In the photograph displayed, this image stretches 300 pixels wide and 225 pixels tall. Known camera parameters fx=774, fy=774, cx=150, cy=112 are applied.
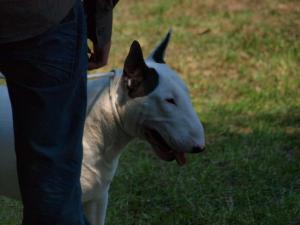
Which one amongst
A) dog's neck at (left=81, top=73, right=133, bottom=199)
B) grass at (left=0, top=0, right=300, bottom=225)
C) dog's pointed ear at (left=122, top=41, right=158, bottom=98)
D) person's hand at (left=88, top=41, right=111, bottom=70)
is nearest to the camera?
person's hand at (left=88, top=41, right=111, bottom=70)

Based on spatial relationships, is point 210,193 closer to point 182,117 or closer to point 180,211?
point 180,211

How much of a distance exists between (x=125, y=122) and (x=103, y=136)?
130 millimetres

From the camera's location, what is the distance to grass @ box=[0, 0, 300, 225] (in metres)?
4.37

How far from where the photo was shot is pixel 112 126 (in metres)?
3.48

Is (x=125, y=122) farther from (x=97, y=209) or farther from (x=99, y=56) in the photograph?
(x=99, y=56)

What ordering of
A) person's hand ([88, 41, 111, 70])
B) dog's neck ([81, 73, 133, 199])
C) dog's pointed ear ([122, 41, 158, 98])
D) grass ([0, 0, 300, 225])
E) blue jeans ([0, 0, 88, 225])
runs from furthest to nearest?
grass ([0, 0, 300, 225]), dog's neck ([81, 73, 133, 199]), dog's pointed ear ([122, 41, 158, 98]), person's hand ([88, 41, 111, 70]), blue jeans ([0, 0, 88, 225])

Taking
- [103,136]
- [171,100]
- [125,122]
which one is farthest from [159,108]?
[103,136]

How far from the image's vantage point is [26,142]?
232 cm

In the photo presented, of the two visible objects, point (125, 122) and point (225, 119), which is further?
point (225, 119)

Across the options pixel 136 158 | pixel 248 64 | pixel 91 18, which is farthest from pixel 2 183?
pixel 248 64

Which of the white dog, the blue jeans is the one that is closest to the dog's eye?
the white dog

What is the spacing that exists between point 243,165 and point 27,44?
9.89 ft

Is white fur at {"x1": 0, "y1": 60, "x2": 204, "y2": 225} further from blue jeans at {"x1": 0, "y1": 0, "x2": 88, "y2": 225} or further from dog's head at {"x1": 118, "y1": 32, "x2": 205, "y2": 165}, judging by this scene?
blue jeans at {"x1": 0, "y1": 0, "x2": 88, "y2": 225}

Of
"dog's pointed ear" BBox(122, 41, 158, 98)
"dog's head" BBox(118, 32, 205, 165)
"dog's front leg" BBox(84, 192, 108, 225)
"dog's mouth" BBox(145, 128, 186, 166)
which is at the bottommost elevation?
"dog's front leg" BBox(84, 192, 108, 225)
